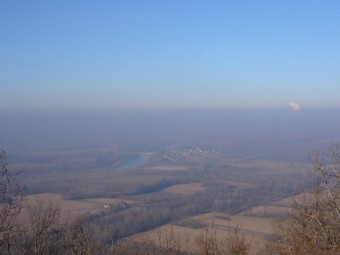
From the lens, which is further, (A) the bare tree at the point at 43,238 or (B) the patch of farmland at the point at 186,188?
(B) the patch of farmland at the point at 186,188

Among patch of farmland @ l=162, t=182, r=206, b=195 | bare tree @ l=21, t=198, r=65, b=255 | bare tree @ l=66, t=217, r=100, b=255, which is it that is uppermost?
bare tree @ l=21, t=198, r=65, b=255

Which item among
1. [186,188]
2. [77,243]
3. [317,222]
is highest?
[317,222]

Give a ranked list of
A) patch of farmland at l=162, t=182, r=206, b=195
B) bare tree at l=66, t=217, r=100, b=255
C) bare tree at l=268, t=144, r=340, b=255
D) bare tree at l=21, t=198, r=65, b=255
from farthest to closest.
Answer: patch of farmland at l=162, t=182, r=206, b=195 → bare tree at l=66, t=217, r=100, b=255 → bare tree at l=21, t=198, r=65, b=255 → bare tree at l=268, t=144, r=340, b=255

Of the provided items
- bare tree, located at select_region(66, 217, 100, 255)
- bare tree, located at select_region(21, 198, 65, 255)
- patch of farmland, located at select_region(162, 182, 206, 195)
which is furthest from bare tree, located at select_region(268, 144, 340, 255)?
patch of farmland, located at select_region(162, 182, 206, 195)

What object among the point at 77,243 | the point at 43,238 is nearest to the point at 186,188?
the point at 77,243

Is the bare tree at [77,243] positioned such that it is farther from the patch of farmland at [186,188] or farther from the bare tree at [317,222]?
the patch of farmland at [186,188]

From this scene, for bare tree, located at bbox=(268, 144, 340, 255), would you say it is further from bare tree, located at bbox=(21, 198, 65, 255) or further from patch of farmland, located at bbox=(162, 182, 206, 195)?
patch of farmland, located at bbox=(162, 182, 206, 195)

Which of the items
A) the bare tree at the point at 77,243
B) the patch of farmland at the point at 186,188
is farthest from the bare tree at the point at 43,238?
the patch of farmland at the point at 186,188

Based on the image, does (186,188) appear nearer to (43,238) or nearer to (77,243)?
(77,243)

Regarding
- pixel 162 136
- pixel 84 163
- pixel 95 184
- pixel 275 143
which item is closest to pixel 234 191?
pixel 95 184

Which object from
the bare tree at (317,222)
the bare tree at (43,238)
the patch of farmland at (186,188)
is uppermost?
the bare tree at (317,222)

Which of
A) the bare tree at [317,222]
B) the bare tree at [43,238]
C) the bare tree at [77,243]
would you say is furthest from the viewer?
the bare tree at [77,243]

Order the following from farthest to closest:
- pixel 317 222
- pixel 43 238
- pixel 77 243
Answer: pixel 77 243 → pixel 43 238 → pixel 317 222

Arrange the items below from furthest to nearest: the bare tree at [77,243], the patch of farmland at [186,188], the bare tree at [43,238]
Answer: the patch of farmland at [186,188]
the bare tree at [77,243]
the bare tree at [43,238]
